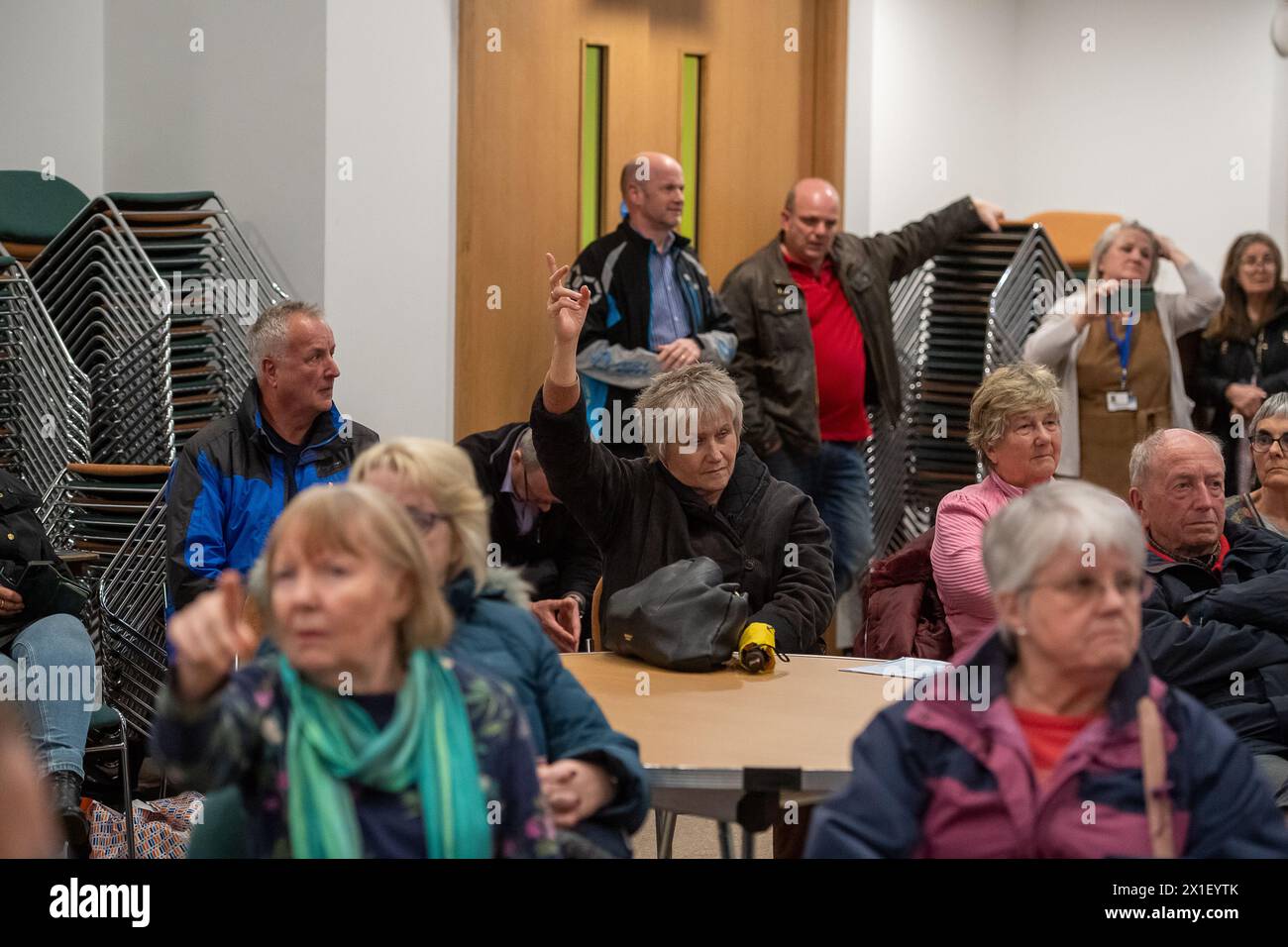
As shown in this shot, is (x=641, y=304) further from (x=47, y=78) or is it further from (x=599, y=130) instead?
(x=47, y=78)

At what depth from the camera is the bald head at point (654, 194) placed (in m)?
5.73

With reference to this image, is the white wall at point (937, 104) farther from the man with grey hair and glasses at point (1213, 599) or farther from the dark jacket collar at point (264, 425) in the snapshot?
the man with grey hair and glasses at point (1213, 599)

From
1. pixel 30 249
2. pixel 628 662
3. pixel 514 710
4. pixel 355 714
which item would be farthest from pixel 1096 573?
pixel 30 249

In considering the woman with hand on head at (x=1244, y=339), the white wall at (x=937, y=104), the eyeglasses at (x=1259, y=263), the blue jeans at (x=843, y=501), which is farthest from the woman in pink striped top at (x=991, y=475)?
the white wall at (x=937, y=104)

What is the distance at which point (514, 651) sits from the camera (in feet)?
7.86

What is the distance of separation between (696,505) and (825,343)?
8.61ft

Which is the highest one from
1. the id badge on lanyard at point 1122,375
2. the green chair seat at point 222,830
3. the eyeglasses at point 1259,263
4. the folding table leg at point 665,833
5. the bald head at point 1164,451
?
the eyeglasses at point 1259,263

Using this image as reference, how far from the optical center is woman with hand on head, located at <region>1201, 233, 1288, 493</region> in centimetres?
630

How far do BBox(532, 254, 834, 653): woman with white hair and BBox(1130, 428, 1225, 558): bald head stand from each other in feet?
2.34

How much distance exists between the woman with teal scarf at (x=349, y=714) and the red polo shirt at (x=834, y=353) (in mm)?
4333

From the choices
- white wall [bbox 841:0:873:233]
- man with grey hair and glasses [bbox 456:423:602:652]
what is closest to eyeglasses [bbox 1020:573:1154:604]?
man with grey hair and glasses [bbox 456:423:602:652]

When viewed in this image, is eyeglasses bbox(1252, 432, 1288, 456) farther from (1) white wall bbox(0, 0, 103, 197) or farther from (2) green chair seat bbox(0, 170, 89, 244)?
(1) white wall bbox(0, 0, 103, 197)

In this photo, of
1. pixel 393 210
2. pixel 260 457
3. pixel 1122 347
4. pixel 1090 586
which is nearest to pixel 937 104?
pixel 1122 347
